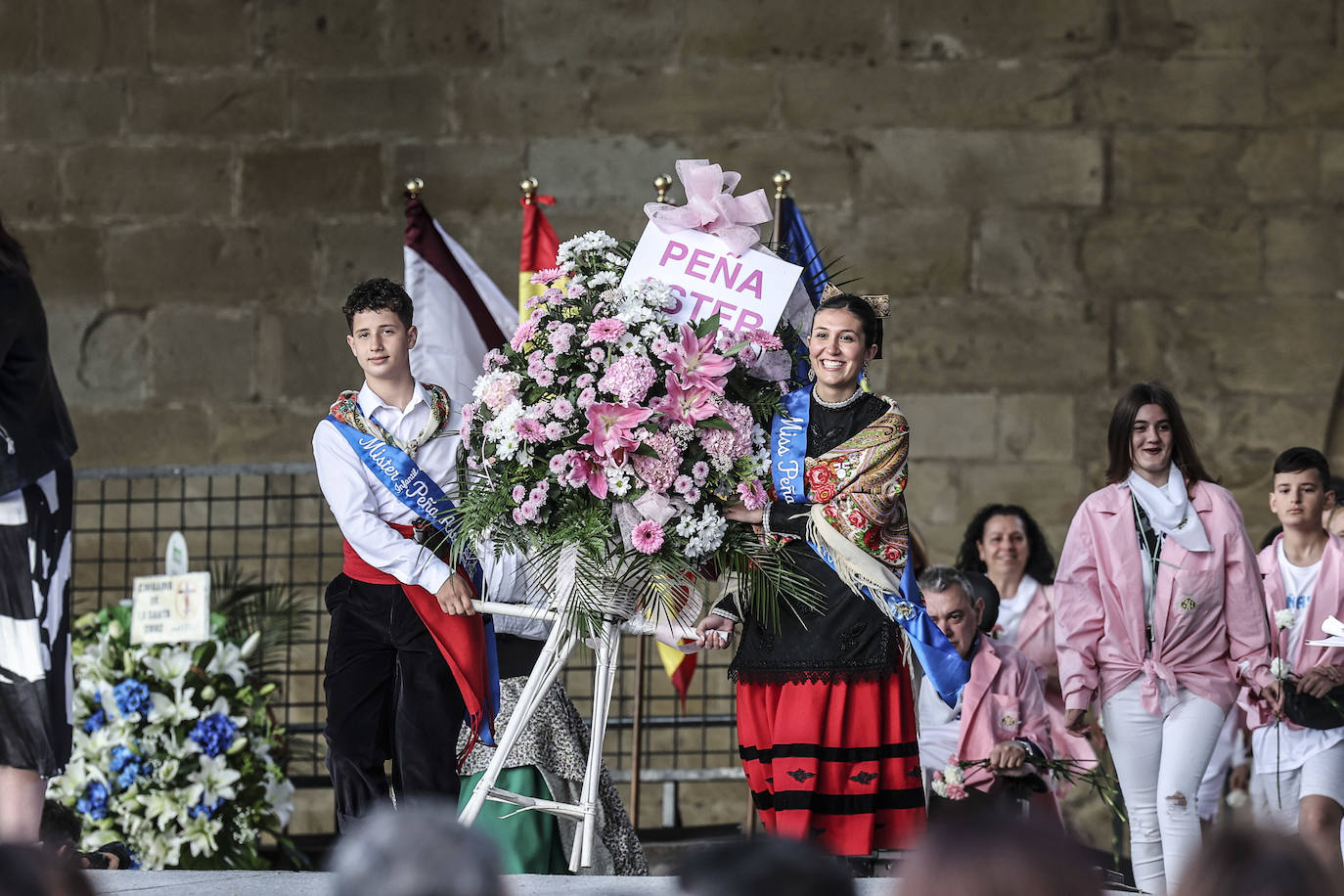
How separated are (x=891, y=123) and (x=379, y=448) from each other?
158 inches

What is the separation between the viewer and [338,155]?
7.40 m

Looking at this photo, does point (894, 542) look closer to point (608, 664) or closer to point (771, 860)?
point (608, 664)

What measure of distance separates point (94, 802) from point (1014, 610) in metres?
2.95

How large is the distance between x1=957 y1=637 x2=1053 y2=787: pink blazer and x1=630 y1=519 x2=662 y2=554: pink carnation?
5.09ft

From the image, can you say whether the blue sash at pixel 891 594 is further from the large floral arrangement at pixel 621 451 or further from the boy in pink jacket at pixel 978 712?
the boy in pink jacket at pixel 978 712

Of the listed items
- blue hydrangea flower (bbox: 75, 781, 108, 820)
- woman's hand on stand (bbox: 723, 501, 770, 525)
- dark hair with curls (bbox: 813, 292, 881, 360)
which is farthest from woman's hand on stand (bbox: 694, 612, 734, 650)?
blue hydrangea flower (bbox: 75, 781, 108, 820)

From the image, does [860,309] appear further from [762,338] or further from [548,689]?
[548,689]

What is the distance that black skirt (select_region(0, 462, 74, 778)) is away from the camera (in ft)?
10.8

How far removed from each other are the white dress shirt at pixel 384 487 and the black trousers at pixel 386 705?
0.42 feet

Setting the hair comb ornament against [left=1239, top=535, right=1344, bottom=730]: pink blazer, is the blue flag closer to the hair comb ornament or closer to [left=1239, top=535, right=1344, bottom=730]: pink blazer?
the hair comb ornament

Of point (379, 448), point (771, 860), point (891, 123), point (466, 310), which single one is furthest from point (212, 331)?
point (771, 860)

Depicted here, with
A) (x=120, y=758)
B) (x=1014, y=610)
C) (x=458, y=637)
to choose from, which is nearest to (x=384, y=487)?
(x=458, y=637)

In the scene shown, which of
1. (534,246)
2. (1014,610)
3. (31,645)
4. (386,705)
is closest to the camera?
(31,645)

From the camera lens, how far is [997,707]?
15.6ft
